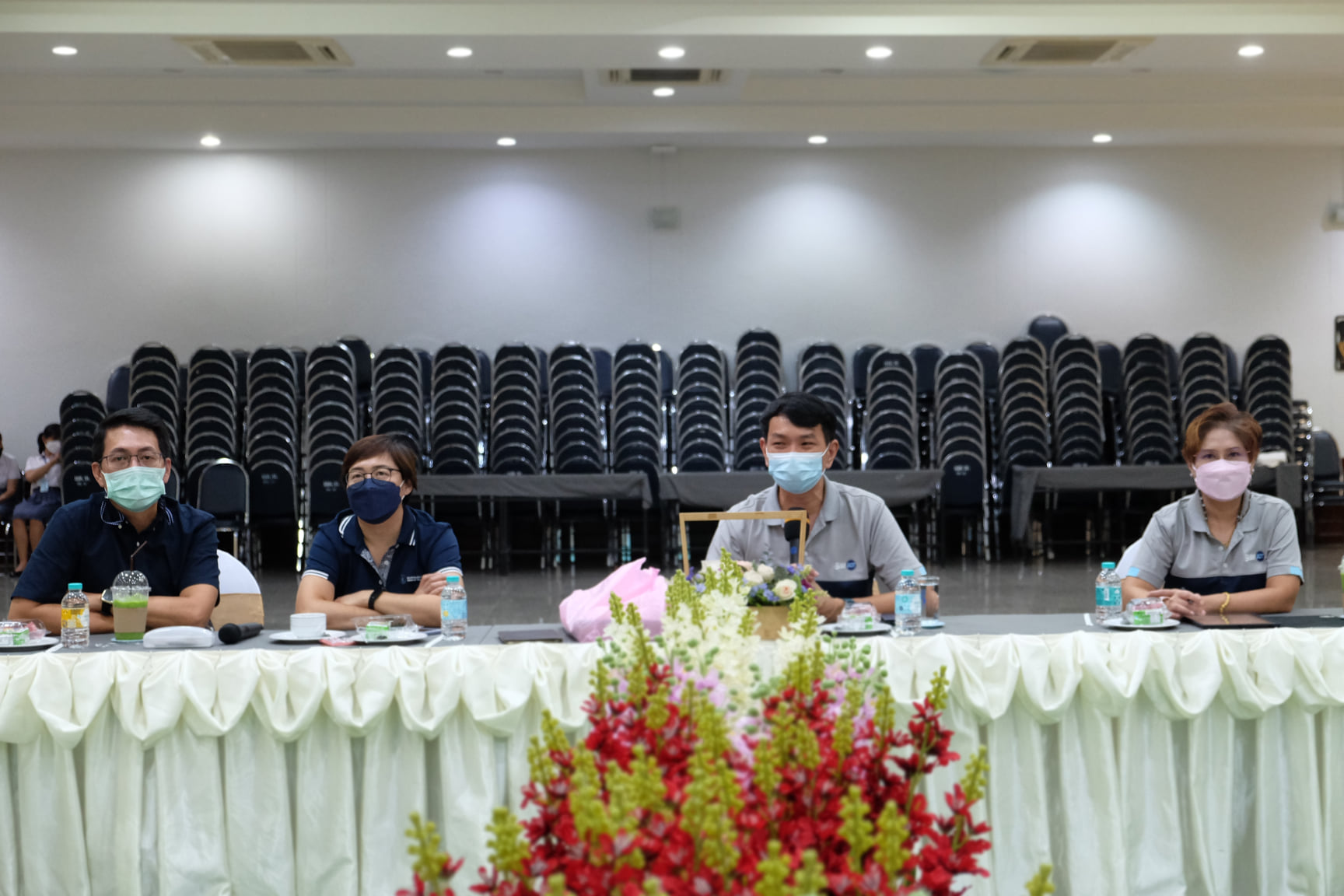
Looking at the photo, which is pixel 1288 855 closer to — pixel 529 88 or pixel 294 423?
pixel 294 423

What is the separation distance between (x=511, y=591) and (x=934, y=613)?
209 inches

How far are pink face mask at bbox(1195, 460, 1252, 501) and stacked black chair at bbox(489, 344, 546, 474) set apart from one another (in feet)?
23.0

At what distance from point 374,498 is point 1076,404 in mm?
8171

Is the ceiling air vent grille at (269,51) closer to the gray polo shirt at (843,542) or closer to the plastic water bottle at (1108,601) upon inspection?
the gray polo shirt at (843,542)

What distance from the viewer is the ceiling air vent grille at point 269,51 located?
374 inches

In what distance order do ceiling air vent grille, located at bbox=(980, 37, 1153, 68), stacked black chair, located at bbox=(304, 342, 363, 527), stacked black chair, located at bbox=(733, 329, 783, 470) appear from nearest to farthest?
ceiling air vent grille, located at bbox=(980, 37, 1153, 68)
stacked black chair, located at bbox=(304, 342, 363, 527)
stacked black chair, located at bbox=(733, 329, 783, 470)

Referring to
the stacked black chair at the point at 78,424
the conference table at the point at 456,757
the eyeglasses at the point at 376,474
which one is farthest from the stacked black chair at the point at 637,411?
the conference table at the point at 456,757

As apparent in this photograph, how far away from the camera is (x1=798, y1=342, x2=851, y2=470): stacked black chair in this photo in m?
10.8

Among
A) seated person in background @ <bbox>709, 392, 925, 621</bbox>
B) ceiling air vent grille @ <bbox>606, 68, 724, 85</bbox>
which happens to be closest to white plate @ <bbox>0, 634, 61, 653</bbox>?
seated person in background @ <bbox>709, 392, 925, 621</bbox>

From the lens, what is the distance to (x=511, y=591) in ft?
28.2

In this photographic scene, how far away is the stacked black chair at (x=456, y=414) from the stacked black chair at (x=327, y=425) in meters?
0.65

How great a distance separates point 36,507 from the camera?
10.4 meters

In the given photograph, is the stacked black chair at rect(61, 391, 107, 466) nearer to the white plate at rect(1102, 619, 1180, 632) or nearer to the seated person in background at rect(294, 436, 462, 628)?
the seated person in background at rect(294, 436, 462, 628)

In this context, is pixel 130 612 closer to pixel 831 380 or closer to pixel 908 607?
pixel 908 607
